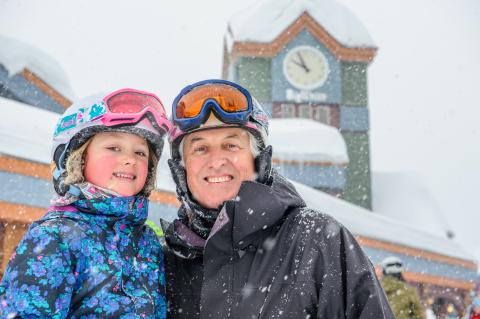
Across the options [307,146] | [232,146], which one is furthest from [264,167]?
[307,146]

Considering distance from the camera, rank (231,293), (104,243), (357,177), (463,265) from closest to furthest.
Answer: (231,293), (104,243), (463,265), (357,177)

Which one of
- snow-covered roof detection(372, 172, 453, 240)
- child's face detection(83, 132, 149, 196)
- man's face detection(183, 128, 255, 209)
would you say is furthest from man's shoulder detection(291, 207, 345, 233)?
snow-covered roof detection(372, 172, 453, 240)

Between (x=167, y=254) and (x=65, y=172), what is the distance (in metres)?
0.69

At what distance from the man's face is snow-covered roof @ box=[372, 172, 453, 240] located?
927 inches

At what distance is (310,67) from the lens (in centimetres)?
2383

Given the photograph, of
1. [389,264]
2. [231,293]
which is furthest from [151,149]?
[389,264]

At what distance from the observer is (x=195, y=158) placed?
103 inches

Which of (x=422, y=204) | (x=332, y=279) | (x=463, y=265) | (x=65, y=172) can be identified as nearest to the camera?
(x=332, y=279)

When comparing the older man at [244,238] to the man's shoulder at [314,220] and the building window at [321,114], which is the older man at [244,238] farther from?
the building window at [321,114]

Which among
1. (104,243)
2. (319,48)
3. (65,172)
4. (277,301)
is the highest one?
(319,48)

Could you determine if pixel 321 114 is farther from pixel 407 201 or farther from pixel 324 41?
pixel 407 201

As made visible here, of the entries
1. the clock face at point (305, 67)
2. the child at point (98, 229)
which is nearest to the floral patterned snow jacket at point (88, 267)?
the child at point (98, 229)

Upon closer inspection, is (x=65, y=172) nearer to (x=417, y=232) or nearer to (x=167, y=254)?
(x=167, y=254)

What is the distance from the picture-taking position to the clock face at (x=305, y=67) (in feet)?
76.4
